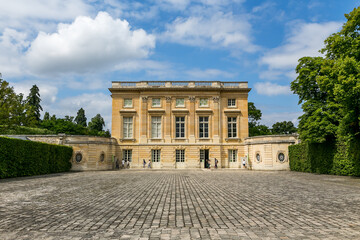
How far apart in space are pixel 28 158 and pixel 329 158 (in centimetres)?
2462

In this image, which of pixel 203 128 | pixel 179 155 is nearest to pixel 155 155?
pixel 179 155

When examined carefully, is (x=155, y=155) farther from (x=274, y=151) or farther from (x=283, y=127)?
(x=283, y=127)

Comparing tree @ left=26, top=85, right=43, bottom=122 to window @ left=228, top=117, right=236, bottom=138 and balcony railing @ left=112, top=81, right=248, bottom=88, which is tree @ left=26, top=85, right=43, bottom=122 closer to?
balcony railing @ left=112, top=81, right=248, bottom=88

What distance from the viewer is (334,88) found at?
1825cm

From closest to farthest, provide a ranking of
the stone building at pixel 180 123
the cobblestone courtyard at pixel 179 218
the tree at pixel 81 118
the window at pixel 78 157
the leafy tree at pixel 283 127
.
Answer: the cobblestone courtyard at pixel 179 218 → the window at pixel 78 157 → the stone building at pixel 180 123 → the leafy tree at pixel 283 127 → the tree at pixel 81 118

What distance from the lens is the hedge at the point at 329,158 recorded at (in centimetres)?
2013

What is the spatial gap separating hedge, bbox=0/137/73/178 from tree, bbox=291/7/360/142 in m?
22.4

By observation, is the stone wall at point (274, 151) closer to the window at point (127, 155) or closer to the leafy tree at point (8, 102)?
the window at point (127, 155)

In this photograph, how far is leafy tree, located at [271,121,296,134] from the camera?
238ft

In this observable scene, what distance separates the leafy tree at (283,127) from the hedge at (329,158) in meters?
45.6

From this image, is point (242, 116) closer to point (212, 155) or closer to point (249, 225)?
point (212, 155)

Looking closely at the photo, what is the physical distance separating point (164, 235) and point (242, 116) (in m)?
35.4

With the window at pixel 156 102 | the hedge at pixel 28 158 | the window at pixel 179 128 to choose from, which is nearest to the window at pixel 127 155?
the window at pixel 179 128

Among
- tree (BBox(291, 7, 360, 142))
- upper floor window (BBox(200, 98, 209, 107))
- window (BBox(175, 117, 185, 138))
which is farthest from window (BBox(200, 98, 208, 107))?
tree (BBox(291, 7, 360, 142))
